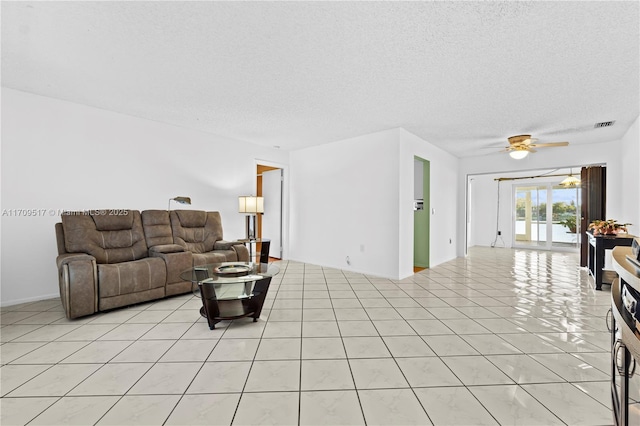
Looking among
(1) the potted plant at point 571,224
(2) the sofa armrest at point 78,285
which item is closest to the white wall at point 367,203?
Result: (2) the sofa armrest at point 78,285

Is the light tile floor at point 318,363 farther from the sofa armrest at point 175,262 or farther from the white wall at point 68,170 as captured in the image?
the white wall at point 68,170

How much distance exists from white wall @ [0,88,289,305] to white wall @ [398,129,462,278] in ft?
11.1

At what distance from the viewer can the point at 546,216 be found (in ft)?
27.4

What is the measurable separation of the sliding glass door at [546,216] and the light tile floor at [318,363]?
6081 millimetres

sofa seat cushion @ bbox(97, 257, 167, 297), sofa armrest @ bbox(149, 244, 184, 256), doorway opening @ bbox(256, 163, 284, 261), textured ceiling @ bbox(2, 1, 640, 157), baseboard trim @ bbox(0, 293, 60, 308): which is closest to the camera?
textured ceiling @ bbox(2, 1, 640, 157)

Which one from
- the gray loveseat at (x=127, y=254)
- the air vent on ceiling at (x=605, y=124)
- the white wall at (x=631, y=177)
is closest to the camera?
the gray loveseat at (x=127, y=254)

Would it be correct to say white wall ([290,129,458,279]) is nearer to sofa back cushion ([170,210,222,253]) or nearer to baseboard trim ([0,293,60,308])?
sofa back cushion ([170,210,222,253])

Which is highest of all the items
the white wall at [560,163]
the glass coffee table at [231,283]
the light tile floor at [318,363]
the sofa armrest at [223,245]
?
the white wall at [560,163]

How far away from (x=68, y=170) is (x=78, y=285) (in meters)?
1.70

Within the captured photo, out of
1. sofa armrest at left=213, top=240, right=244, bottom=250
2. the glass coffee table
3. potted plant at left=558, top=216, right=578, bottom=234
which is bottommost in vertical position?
the glass coffee table

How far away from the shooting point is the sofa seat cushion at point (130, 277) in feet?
9.43

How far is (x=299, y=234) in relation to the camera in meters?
5.98

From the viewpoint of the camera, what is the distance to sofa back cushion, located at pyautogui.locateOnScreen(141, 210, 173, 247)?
3746 millimetres

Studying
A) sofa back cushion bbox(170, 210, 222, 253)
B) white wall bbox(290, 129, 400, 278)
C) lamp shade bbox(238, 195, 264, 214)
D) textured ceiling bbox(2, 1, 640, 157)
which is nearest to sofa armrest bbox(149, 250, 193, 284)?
sofa back cushion bbox(170, 210, 222, 253)
